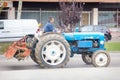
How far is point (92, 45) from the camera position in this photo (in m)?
16.3

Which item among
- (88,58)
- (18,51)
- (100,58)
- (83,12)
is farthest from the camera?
(83,12)

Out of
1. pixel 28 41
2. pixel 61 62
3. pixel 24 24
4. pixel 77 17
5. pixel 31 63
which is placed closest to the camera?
pixel 61 62

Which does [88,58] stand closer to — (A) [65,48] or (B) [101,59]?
(B) [101,59]

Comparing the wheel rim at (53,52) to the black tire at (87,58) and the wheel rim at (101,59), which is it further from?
the black tire at (87,58)

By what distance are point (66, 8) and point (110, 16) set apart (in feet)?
38.0

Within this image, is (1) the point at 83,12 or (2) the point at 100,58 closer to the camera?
(2) the point at 100,58

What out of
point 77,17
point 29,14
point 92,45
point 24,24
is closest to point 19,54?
point 92,45

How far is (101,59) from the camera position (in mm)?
16000

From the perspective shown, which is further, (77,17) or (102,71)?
(77,17)

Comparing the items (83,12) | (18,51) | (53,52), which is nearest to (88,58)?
(53,52)

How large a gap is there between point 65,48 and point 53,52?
0.42 metres

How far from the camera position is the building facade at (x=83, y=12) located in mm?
46531

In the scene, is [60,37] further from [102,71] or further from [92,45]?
[102,71]

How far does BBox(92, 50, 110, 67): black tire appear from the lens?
15883mm
